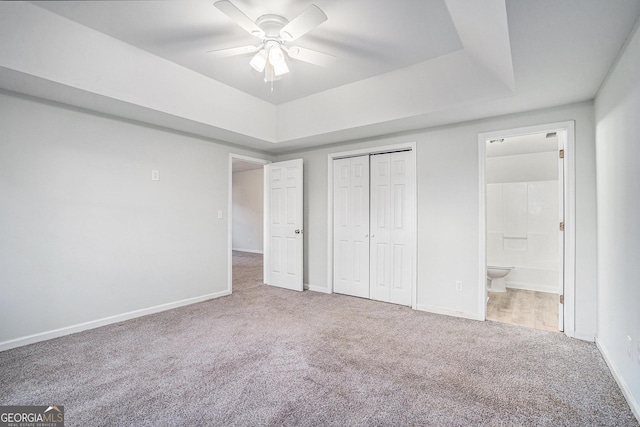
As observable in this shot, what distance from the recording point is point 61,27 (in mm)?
2270

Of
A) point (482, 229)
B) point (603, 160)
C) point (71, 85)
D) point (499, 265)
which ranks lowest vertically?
point (499, 265)

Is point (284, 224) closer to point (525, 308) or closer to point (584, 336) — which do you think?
point (525, 308)

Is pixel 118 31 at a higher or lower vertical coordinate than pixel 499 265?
higher

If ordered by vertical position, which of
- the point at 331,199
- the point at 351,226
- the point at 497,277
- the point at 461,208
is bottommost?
the point at 497,277

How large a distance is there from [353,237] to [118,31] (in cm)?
335

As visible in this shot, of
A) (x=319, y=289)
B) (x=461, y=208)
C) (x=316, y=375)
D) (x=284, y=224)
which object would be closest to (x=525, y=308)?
(x=461, y=208)

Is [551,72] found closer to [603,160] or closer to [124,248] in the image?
[603,160]

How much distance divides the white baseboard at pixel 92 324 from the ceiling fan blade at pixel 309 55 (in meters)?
3.13

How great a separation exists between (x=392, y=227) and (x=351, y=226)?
0.62 metres

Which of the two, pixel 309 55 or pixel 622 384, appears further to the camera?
pixel 309 55

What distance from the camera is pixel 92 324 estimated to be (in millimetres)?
3004

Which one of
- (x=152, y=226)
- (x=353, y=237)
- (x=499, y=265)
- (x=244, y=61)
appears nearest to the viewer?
(x=244, y=61)

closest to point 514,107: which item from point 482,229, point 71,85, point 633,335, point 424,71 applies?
point 424,71

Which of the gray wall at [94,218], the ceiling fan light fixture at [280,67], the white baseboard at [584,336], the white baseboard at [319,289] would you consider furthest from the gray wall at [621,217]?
the gray wall at [94,218]
